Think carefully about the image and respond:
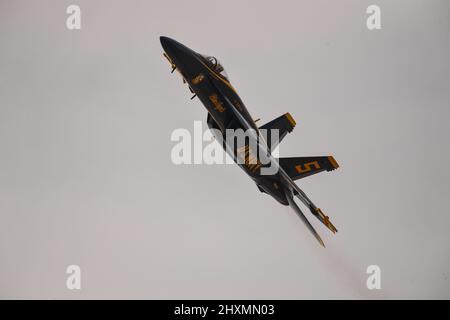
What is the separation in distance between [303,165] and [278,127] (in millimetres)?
2358

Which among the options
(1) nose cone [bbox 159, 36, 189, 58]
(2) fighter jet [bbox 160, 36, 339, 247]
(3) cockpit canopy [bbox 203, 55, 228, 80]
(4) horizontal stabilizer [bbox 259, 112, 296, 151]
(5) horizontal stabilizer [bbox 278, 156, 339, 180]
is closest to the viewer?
(1) nose cone [bbox 159, 36, 189, 58]

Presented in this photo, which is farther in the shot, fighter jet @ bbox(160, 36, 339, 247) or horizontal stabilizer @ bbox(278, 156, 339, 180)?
horizontal stabilizer @ bbox(278, 156, 339, 180)

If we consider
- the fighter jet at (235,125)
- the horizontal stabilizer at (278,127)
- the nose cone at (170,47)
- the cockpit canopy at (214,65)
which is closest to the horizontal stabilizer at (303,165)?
the fighter jet at (235,125)

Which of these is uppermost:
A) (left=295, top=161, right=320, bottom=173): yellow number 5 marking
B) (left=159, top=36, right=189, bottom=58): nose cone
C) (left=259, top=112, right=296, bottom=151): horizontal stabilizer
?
(left=159, top=36, right=189, bottom=58): nose cone

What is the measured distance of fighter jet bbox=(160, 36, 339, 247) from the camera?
2434 centimetres

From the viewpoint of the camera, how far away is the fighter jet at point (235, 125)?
2434 cm

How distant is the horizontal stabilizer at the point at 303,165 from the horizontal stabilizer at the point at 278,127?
1.20 metres

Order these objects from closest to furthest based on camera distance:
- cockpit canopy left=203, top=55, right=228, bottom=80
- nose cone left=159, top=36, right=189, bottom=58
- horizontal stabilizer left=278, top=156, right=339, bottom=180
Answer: nose cone left=159, top=36, right=189, bottom=58
cockpit canopy left=203, top=55, right=228, bottom=80
horizontal stabilizer left=278, top=156, right=339, bottom=180

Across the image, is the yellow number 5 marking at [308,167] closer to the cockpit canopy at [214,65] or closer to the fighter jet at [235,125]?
the fighter jet at [235,125]

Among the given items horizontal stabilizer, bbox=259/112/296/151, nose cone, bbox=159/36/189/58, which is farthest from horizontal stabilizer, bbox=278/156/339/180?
nose cone, bbox=159/36/189/58

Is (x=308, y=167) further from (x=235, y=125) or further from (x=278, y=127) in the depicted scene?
(x=235, y=125)

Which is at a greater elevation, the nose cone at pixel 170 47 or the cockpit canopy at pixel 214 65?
the nose cone at pixel 170 47

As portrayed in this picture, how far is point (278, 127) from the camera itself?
28.8 meters

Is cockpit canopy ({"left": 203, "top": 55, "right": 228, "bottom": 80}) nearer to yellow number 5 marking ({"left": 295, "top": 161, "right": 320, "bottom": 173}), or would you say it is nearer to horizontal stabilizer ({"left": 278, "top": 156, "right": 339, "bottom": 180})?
horizontal stabilizer ({"left": 278, "top": 156, "right": 339, "bottom": 180})
